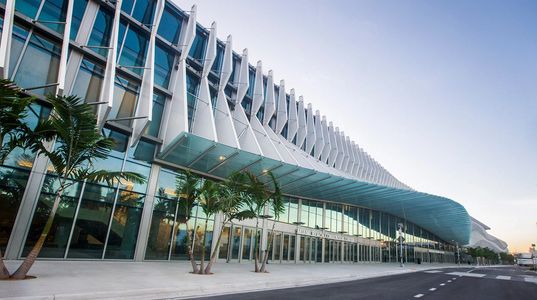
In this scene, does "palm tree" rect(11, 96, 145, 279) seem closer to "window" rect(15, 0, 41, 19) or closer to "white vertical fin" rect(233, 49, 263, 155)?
"window" rect(15, 0, 41, 19)

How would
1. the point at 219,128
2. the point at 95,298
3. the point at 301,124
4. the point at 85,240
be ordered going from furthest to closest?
the point at 301,124 → the point at 219,128 → the point at 85,240 → the point at 95,298

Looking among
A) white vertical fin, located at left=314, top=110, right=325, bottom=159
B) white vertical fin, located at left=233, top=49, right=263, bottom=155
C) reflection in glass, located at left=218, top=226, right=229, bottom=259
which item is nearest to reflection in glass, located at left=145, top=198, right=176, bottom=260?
reflection in glass, located at left=218, top=226, right=229, bottom=259

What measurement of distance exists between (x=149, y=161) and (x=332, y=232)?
959 inches

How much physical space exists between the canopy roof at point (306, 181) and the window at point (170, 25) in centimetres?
917

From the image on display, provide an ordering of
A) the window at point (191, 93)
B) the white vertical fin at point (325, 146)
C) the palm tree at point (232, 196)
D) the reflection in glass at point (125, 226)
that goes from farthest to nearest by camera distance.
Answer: the white vertical fin at point (325, 146), the window at point (191, 93), the reflection in glass at point (125, 226), the palm tree at point (232, 196)

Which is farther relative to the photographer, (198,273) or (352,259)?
(352,259)

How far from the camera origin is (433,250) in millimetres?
69500

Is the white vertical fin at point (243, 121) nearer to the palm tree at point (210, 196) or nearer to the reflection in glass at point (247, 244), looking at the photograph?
the palm tree at point (210, 196)

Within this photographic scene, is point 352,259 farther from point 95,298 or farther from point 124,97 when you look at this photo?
point 95,298

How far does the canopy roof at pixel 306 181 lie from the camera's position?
19312 millimetres

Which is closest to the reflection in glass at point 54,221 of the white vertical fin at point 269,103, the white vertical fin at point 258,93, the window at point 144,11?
the window at point 144,11

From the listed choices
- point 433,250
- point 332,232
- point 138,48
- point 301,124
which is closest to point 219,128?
point 138,48

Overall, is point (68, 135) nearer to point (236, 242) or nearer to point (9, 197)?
point (9, 197)

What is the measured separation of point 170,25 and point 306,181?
53.3 ft
